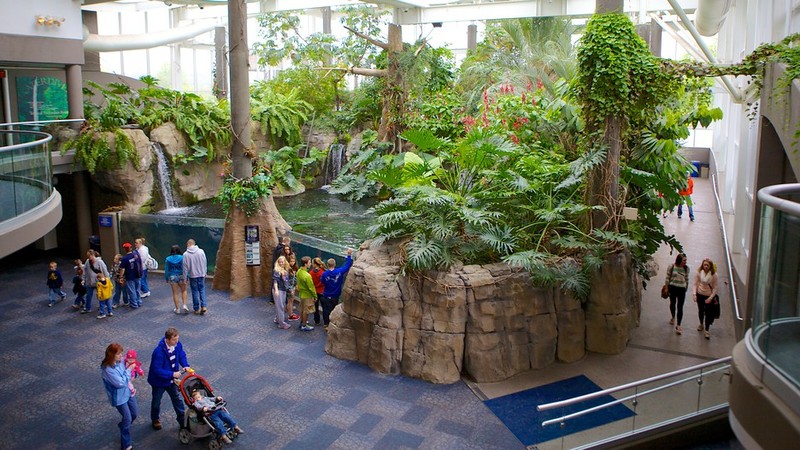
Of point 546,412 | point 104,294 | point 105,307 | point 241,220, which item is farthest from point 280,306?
point 546,412

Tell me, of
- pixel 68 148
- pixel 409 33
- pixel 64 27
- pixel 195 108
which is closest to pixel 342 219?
pixel 195 108

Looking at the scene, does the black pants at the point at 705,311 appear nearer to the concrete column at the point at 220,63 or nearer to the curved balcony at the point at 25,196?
the curved balcony at the point at 25,196

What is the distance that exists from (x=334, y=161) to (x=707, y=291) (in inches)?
603

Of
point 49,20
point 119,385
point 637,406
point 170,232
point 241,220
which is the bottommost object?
point 637,406

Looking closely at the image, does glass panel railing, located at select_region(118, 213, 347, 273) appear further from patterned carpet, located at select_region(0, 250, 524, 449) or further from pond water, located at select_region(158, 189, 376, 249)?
pond water, located at select_region(158, 189, 376, 249)

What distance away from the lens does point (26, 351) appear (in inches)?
414

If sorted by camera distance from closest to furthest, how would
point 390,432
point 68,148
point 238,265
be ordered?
1. point 390,432
2. point 238,265
3. point 68,148

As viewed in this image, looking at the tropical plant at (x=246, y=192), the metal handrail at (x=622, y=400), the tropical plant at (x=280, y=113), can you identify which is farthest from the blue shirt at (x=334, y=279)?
the tropical plant at (x=280, y=113)

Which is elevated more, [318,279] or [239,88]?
[239,88]

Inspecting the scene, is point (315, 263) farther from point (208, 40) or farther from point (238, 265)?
point (208, 40)

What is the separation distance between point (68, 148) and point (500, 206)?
10.6 metres

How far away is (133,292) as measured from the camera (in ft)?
40.4

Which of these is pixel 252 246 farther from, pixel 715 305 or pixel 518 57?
pixel 518 57

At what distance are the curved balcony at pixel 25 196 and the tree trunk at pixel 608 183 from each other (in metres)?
7.95
